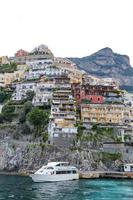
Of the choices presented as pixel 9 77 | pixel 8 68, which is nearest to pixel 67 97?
pixel 9 77

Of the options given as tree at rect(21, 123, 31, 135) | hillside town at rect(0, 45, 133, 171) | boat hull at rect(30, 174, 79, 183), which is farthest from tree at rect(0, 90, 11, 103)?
boat hull at rect(30, 174, 79, 183)

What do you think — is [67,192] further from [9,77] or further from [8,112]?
[9,77]

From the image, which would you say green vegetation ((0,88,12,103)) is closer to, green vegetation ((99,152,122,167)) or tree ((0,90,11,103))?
tree ((0,90,11,103))

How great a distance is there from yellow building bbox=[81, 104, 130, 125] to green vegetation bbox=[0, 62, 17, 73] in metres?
38.0

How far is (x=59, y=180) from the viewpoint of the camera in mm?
74125

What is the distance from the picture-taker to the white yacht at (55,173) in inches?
2859

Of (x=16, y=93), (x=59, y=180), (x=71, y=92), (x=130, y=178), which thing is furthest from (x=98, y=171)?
(x=16, y=93)

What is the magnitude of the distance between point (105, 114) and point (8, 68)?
4395 centimetres

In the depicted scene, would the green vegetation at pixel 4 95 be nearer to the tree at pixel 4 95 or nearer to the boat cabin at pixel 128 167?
the tree at pixel 4 95

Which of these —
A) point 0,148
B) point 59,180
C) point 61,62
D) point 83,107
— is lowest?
point 59,180

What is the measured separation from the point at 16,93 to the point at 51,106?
16660mm

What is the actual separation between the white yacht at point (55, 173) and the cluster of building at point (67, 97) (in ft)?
57.2

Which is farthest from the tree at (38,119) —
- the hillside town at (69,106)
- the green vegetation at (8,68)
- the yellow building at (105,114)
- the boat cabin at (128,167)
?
the green vegetation at (8,68)

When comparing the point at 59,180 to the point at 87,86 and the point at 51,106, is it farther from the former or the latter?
the point at 87,86
